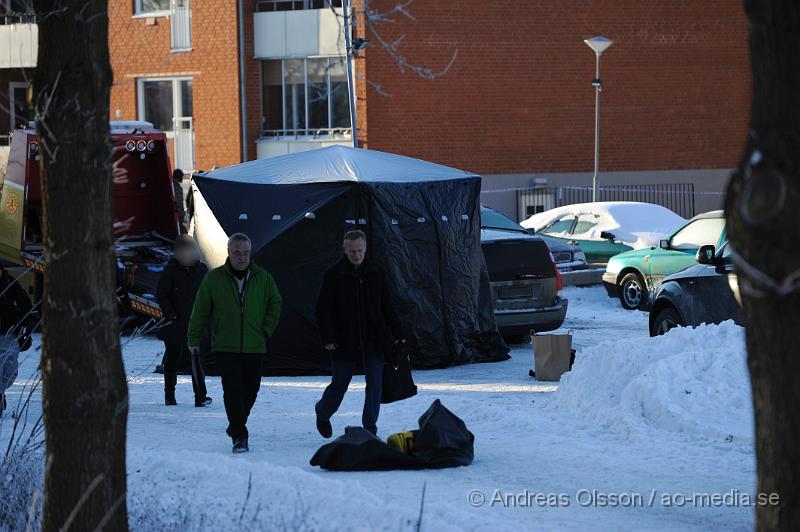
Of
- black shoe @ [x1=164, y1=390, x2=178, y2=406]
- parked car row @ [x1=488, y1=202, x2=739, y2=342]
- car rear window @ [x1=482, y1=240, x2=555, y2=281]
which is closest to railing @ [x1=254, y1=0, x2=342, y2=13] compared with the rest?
parked car row @ [x1=488, y1=202, x2=739, y2=342]

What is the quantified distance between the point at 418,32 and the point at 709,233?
1820 centimetres

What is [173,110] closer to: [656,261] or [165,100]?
[165,100]

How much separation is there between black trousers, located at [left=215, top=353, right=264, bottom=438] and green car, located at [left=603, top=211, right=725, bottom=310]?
936 centimetres

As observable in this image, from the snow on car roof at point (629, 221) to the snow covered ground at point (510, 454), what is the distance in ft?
33.8

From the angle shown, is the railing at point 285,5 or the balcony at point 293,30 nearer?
the balcony at point 293,30

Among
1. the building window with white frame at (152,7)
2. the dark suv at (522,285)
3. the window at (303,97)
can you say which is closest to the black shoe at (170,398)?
the dark suv at (522,285)

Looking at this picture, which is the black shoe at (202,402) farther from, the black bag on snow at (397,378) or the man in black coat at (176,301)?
the black bag on snow at (397,378)

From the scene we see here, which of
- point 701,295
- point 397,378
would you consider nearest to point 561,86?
point 701,295

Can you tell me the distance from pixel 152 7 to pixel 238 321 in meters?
29.7

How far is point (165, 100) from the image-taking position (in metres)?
38.1

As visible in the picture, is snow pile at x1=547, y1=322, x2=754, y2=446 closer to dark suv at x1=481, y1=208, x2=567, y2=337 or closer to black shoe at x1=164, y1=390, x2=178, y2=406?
black shoe at x1=164, y1=390, x2=178, y2=406

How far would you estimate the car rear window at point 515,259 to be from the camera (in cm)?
1639

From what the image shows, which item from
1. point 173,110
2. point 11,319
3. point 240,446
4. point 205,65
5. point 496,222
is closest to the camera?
point 240,446

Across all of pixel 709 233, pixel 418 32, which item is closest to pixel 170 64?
pixel 418 32
